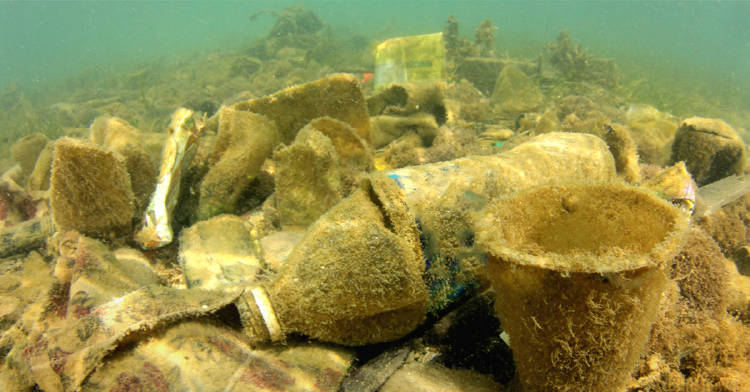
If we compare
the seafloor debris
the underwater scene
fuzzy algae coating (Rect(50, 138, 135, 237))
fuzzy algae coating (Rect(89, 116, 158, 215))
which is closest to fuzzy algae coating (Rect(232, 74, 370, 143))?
the underwater scene

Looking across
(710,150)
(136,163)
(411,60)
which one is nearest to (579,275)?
(136,163)

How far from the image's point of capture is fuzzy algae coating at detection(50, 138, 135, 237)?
248cm

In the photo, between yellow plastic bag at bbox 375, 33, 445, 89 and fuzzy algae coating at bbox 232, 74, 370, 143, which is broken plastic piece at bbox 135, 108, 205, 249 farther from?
yellow plastic bag at bbox 375, 33, 445, 89

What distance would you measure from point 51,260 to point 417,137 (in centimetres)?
427

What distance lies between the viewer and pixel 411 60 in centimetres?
752

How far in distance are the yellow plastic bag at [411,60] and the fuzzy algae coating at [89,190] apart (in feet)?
18.6

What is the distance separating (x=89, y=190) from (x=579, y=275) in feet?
10.8

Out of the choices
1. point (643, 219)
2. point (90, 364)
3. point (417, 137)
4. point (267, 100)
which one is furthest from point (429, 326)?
point (417, 137)

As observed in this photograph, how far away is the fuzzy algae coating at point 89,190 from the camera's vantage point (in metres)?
2.48

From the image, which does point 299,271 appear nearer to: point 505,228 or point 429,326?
point 429,326

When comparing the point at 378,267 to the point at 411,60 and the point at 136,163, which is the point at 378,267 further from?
the point at 411,60

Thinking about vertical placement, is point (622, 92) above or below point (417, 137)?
below

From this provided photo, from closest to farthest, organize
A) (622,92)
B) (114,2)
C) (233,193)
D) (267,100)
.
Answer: (233,193) → (267,100) → (622,92) → (114,2)

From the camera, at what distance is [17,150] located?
5.01 m
